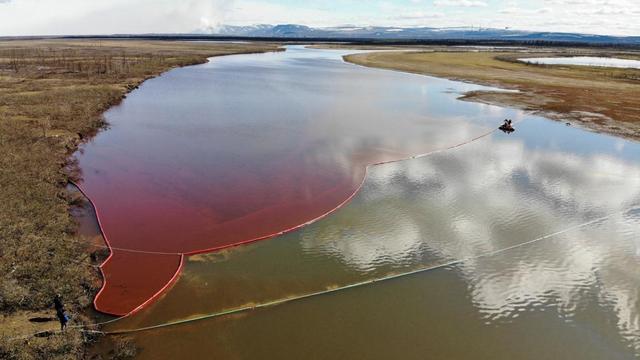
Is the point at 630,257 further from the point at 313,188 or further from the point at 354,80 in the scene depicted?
the point at 354,80

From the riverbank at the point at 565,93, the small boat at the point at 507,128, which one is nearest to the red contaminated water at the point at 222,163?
the small boat at the point at 507,128

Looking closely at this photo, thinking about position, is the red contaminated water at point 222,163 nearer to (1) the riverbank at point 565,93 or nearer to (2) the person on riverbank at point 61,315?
(2) the person on riverbank at point 61,315

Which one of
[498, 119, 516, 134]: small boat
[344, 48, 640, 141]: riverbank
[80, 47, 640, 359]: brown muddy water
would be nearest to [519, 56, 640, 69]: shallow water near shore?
[344, 48, 640, 141]: riverbank

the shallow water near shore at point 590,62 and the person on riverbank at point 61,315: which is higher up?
the shallow water near shore at point 590,62

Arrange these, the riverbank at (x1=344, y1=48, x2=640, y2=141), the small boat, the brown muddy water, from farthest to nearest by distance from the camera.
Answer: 1. the riverbank at (x1=344, y1=48, x2=640, y2=141)
2. the small boat
3. the brown muddy water

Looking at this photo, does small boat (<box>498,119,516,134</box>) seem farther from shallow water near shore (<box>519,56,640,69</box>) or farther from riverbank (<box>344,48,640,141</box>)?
shallow water near shore (<box>519,56,640,69</box>)

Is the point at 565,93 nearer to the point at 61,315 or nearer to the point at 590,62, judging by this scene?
the point at 61,315
